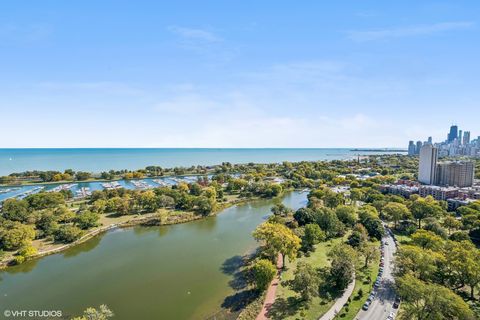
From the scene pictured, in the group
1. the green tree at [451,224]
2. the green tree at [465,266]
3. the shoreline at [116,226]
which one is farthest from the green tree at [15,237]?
the green tree at [451,224]

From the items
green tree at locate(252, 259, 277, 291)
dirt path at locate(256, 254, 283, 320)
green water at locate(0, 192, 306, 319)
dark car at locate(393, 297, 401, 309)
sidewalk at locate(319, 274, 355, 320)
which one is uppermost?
green tree at locate(252, 259, 277, 291)

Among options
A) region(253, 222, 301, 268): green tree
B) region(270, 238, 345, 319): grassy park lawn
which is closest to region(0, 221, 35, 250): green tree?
region(253, 222, 301, 268): green tree

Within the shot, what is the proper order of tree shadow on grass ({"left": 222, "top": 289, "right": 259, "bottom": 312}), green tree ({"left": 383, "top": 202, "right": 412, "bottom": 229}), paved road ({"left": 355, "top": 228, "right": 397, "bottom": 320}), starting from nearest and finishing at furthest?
1. paved road ({"left": 355, "top": 228, "right": 397, "bottom": 320})
2. tree shadow on grass ({"left": 222, "top": 289, "right": 259, "bottom": 312})
3. green tree ({"left": 383, "top": 202, "right": 412, "bottom": 229})

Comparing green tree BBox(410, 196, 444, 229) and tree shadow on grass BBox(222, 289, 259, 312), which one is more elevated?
green tree BBox(410, 196, 444, 229)

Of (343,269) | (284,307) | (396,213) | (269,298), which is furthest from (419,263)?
(396,213)

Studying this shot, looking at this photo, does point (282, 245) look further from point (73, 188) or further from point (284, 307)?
point (73, 188)

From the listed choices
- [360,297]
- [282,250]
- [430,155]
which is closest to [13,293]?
[282,250]

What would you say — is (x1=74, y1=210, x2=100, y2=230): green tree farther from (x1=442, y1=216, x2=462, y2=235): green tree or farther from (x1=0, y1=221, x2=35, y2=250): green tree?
(x1=442, y1=216, x2=462, y2=235): green tree
